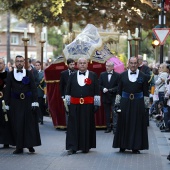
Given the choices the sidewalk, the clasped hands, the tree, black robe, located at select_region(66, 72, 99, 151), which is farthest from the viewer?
the tree

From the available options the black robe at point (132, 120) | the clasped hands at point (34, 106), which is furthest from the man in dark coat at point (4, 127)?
the black robe at point (132, 120)

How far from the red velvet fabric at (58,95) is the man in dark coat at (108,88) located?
24.9 inches

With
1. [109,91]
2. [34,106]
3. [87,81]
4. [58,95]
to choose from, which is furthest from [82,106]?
[58,95]

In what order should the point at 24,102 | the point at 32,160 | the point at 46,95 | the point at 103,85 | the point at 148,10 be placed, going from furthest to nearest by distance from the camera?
the point at 148,10 → the point at 46,95 → the point at 103,85 → the point at 24,102 → the point at 32,160

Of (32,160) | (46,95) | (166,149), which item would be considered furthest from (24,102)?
(46,95)

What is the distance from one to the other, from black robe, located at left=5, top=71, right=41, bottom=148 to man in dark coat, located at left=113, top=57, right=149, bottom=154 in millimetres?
1611

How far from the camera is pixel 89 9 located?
3039 centimetres

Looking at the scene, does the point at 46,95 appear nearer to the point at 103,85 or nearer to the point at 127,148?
the point at 103,85

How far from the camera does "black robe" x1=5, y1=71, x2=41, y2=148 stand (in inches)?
525

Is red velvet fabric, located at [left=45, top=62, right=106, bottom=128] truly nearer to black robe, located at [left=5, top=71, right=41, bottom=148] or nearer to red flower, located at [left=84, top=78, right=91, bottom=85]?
red flower, located at [left=84, top=78, right=91, bottom=85]

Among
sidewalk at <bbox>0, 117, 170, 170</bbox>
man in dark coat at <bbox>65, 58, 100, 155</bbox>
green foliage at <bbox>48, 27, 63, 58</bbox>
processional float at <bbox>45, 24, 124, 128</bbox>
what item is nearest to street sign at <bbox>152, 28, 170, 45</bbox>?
processional float at <bbox>45, 24, 124, 128</bbox>

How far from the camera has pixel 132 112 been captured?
Answer: 13.5 m

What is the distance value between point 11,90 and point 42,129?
546 cm

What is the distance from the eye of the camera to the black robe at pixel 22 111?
13328mm
